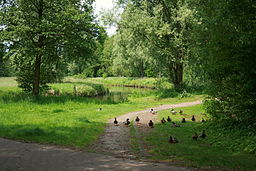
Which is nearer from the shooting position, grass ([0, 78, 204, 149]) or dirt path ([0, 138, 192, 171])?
dirt path ([0, 138, 192, 171])

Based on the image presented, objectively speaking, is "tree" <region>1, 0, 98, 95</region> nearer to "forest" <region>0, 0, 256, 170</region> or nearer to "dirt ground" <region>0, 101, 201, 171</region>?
"forest" <region>0, 0, 256, 170</region>

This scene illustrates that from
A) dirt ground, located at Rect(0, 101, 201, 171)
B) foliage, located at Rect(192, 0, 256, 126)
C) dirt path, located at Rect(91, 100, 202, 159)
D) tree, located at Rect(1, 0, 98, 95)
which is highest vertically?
Answer: tree, located at Rect(1, 0, 98, 95)

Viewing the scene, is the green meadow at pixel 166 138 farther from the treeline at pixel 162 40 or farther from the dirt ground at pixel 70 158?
the treeline at pixel 162 40

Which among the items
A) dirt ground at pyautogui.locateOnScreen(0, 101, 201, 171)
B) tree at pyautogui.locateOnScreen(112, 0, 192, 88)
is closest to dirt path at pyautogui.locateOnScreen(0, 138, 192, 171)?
dirt ground at pyautogui.locateOnScreen(0, 101, 201, 171)

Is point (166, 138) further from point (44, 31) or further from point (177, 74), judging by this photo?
point (177, 74)

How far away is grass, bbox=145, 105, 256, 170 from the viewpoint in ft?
A: 23.9

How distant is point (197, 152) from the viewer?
8.50 metres

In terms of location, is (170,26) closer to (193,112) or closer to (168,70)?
(168,70)

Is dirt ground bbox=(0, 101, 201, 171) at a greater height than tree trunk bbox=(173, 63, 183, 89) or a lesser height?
lesser

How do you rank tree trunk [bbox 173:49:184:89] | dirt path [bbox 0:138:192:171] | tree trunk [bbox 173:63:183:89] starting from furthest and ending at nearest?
1. tree trunk [bbox 173:63:183:89]
2. tree trunk [bbox 173:49:184:89]
3. dirt path [bbox 0:138:192:171]

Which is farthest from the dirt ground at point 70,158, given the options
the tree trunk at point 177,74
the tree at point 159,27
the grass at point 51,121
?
the tree trunk at point 177,74

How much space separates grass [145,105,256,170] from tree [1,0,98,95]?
13.2 metres

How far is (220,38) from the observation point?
9789 mm

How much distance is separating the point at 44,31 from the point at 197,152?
17.3m
